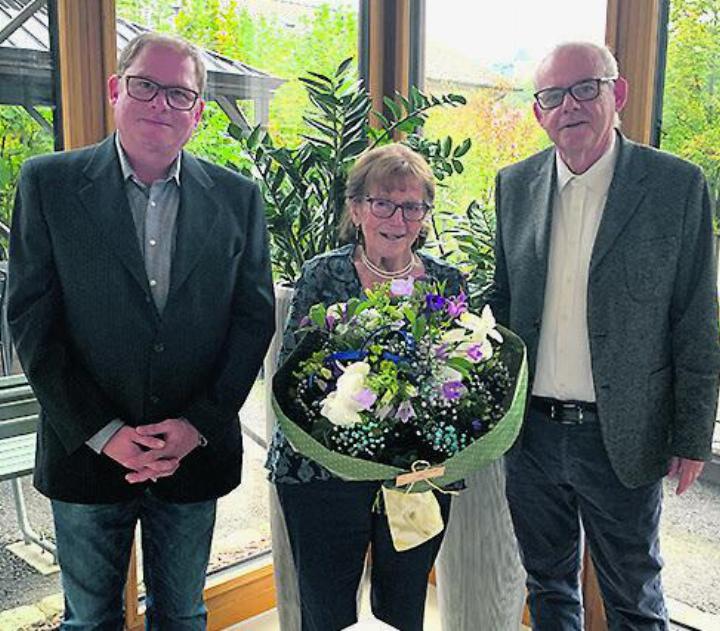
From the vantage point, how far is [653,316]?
193 cm

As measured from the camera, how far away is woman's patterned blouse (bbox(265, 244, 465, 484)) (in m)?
1.98

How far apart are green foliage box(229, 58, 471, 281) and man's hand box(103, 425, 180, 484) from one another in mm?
870

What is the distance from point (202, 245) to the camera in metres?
1.89

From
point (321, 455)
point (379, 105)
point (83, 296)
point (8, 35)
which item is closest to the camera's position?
point (321, 455)

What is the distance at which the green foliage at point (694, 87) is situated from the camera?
2266mm

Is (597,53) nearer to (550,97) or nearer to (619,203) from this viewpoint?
(550,97)

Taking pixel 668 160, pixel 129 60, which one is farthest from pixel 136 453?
pixel 668 160

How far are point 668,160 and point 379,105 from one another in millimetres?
1464

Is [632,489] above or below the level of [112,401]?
below

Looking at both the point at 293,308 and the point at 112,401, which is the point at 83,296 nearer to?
the point at 112,401

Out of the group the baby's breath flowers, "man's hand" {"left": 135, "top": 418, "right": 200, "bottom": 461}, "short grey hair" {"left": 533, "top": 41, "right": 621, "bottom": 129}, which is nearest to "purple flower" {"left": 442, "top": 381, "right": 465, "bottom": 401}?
the baby's breath flowers

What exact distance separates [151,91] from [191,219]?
0.29 meters

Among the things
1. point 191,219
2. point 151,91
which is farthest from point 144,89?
point 191,219

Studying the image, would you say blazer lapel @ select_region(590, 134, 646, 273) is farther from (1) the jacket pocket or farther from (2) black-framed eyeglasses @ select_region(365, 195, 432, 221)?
(2) black-framed eyeglasses @ select_region(365, 195, 432, 221)
